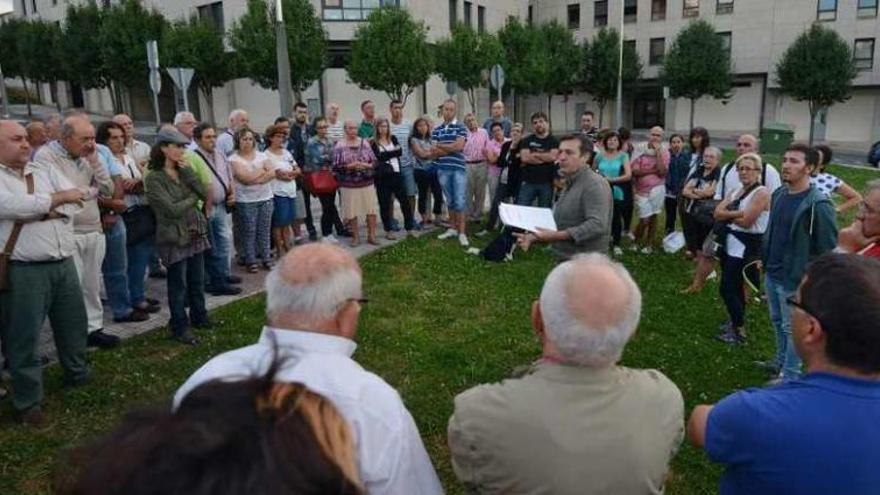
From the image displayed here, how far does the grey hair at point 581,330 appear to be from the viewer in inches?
76.4

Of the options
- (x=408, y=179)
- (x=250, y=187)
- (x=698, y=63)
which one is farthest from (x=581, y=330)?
(x=698, y=63)

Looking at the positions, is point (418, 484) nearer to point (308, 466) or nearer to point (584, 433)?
point (584, 433)

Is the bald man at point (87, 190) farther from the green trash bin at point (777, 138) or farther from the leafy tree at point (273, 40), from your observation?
the green trash bin at point (777, 138)

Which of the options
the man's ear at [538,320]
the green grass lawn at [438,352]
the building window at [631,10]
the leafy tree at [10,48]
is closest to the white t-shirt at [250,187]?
the green grass lawn at [438,352]

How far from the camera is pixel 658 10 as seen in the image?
4347 cm

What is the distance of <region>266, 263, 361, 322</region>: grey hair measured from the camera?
2.18 meters

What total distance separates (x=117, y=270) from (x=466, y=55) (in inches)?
1097

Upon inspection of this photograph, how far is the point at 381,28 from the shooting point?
28344 millimetres

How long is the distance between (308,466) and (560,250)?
14.2 feet

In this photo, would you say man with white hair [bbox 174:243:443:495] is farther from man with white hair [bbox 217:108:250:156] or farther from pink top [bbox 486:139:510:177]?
pink top [bbox 486:139:510:177]

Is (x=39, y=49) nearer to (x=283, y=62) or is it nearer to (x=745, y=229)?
(x=283, y=62)

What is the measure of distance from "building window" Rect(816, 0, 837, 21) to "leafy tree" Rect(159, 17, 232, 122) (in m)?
33.5

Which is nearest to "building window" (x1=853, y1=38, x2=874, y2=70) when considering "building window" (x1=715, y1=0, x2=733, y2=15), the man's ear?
"building window" (x1=715, y1=0, x2=733, y2=15)

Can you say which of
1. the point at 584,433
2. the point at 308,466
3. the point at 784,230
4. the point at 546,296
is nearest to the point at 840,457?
the point at 584,433
